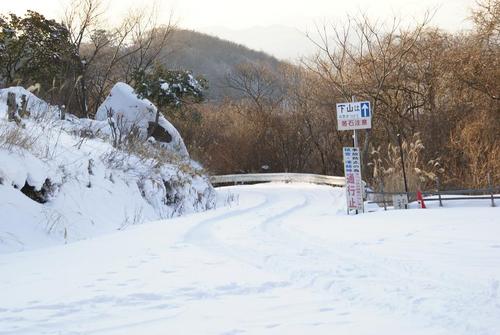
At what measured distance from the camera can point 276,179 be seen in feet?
95.8

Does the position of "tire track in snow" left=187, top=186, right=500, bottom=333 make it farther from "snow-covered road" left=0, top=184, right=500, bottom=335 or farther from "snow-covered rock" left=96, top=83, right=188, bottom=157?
"snow-covered rock" left=96, top=83, right=188, bottom=157

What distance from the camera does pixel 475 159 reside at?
16.9 metres

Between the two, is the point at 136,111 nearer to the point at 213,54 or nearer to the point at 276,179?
the point at 276,179

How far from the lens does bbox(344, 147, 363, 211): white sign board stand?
40.6 ft

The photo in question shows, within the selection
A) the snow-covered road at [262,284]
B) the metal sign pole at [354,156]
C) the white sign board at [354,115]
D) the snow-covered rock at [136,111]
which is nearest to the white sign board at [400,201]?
the metal sign pole at [354,156]

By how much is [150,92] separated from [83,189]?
55.8 ft

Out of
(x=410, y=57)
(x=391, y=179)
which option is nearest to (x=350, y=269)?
(x=391, y=179)

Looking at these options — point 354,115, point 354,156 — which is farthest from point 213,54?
point 354,156

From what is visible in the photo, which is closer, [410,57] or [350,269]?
[350,269]

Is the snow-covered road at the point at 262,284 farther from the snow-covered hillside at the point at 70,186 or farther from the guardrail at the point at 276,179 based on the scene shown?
the guardrail at the point at 276,179

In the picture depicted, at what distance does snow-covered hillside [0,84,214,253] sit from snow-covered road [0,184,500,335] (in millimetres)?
715

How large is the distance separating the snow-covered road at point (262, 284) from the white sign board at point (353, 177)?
16.1 ft

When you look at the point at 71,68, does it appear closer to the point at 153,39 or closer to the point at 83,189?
the point at 153,39

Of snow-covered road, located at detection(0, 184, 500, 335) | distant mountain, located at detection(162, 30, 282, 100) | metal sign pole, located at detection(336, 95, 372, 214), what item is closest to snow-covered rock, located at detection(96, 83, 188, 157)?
metal sign pole, located at detection(336, 95, 372, 214)
